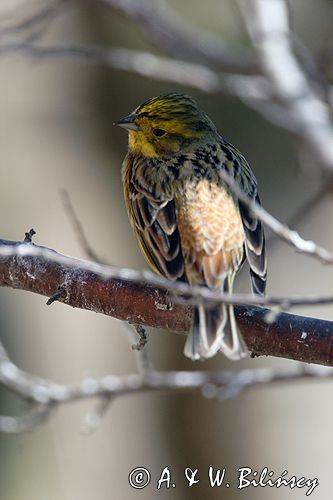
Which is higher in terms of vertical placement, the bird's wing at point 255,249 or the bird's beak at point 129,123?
the bird's beak at point 129,123

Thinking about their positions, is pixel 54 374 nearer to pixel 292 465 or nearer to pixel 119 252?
pixel 119 252

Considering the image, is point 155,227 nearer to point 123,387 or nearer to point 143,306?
point 143,306

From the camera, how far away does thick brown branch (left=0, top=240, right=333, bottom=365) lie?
4.41 m

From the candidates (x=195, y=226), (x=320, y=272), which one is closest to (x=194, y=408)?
(x=320, y=272)

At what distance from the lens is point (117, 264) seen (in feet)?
33.5

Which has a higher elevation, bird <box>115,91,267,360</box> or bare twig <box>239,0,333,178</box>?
bare twig <box>239,0,333,178</box>

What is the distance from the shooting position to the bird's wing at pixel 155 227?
16.4 ft

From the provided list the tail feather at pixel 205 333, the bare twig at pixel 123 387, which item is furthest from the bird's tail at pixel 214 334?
the bare twig at pixel 123 387

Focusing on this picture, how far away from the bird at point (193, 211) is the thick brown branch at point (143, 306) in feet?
0.44

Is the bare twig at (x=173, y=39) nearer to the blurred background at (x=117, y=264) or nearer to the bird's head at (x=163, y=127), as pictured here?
the bird's head at (x=163, y=127)

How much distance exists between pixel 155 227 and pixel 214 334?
3.11ft

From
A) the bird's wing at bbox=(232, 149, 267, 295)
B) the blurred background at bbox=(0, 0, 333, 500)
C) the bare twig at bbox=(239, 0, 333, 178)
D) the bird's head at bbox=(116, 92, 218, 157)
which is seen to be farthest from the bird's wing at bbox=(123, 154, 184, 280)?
the blurred background at bbox=(0, 0, 333, 500)

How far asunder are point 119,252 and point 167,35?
3859 mm

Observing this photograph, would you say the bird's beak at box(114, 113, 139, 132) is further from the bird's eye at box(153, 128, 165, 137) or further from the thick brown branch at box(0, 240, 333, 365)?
the thick brown branch at box(0, 240, 333, 365)
